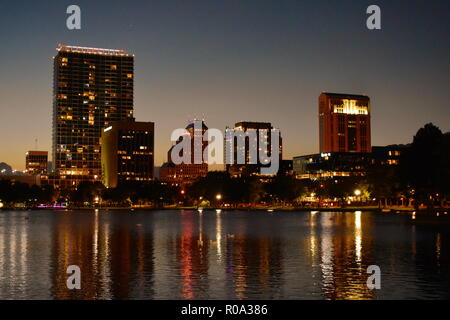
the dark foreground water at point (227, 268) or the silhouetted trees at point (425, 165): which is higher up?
the silhouetted trees at point (425, 165)

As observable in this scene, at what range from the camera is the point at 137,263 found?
47250 millimetres

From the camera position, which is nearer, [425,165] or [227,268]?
[227,268]

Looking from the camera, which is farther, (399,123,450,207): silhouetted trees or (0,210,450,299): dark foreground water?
(399,123,450,207): silhouetted trees

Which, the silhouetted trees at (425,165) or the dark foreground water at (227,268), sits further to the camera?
the silhouetted trees at (425,165)

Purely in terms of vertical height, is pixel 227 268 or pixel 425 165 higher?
pixel 425 165

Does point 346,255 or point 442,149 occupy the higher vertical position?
point 442,149

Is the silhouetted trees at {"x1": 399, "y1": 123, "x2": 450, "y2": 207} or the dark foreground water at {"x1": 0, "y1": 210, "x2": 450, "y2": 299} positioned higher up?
the silhouetted trees at {"x1": 399, "y1": 123, "x2": 450, "y2": 207}
